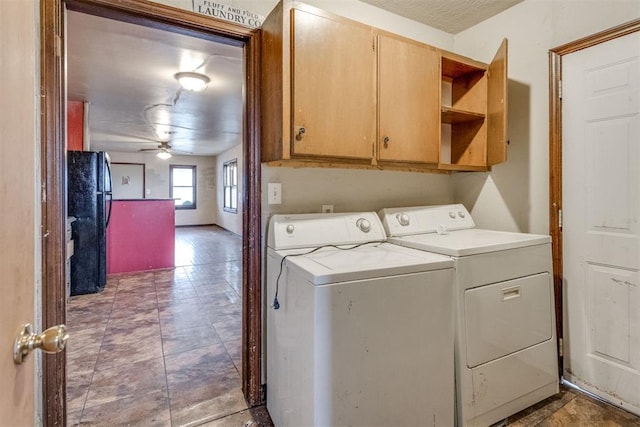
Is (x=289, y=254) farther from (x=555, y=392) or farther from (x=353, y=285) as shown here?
(x=555, y=392)

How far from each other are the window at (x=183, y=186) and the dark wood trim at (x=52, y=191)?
29.7 ft

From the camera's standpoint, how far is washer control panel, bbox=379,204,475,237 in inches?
78.8

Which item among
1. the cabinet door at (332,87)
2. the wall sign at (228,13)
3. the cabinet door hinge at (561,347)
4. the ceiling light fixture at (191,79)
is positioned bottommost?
the cabinet door hinge at (561,347)

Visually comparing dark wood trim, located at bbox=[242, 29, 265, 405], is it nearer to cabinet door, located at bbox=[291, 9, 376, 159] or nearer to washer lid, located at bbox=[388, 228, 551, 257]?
cabinet door, located at bbox=[291, 9, 376, 159]

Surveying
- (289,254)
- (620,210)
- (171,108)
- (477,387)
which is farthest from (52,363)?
(171,108)

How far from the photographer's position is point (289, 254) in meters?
1.58

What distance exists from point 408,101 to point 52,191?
68.7 inches

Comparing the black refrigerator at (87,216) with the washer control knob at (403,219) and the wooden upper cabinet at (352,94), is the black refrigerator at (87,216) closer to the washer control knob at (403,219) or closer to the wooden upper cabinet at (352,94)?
the wooden upper cabinet at (352,94)

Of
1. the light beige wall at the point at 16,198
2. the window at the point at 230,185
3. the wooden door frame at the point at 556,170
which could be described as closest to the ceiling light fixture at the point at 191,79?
the light beige wall at the point at 16,198

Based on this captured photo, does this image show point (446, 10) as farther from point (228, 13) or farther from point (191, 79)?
point (191, 79)

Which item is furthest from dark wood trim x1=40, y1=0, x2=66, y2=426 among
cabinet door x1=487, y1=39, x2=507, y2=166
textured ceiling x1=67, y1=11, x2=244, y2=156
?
cabinet door x1=487, y1=39, x2=507, y2=166

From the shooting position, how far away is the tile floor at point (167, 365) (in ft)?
5.57

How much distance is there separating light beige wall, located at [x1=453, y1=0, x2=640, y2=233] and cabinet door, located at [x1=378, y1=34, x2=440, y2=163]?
669 millimetres

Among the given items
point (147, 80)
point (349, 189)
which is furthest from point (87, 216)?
point (349, 189)
